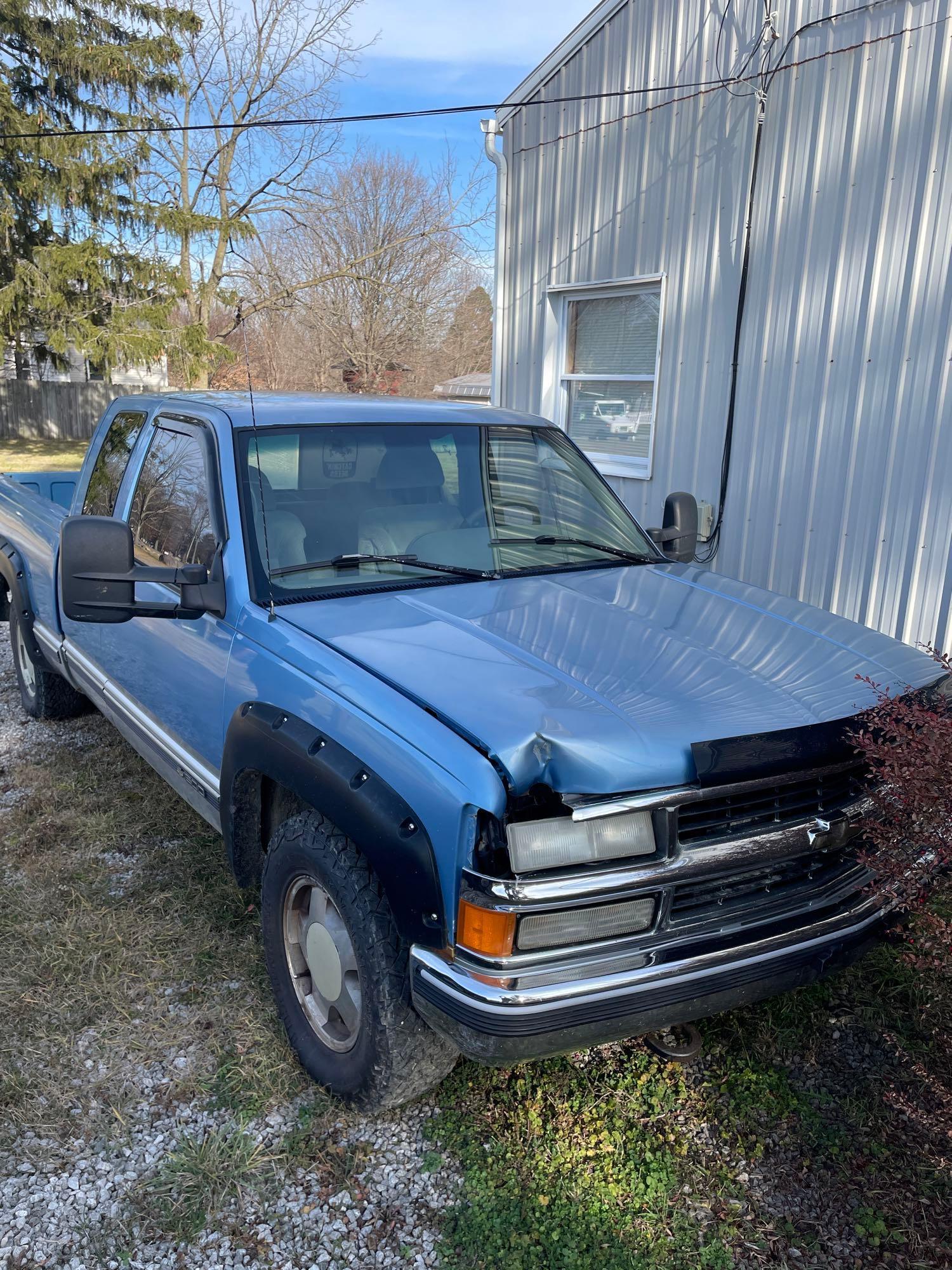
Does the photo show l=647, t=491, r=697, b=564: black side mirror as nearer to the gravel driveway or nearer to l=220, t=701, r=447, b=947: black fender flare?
the gravel driveway

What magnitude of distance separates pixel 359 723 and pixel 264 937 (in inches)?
38.2

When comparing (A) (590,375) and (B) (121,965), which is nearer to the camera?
(B) (121,965)

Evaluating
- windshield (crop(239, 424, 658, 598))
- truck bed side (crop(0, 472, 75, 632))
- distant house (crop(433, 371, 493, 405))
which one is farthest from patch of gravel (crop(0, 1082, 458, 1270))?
distant house (crop(433, 371, 493, 405))

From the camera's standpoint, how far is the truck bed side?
498cm

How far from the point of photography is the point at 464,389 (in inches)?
1160

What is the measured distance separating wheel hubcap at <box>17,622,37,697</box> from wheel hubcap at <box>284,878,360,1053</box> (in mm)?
3525

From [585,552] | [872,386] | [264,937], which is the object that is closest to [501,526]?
[585,552]

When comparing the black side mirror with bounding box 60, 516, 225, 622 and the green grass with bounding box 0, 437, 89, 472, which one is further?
the green grass with bounding box 0, 437, 89, 472

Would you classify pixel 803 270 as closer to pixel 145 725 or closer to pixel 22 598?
pixel 145 725

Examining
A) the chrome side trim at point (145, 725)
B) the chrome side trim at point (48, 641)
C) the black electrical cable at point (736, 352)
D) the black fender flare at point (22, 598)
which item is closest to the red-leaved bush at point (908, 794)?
the chrome side trim at point (145, 725)

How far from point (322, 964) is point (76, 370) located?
3612 centimetres

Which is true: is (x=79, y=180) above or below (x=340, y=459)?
above

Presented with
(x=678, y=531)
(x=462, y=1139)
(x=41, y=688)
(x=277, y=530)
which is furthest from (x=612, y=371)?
(x=462, y=1139)

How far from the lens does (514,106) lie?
7.85 m
